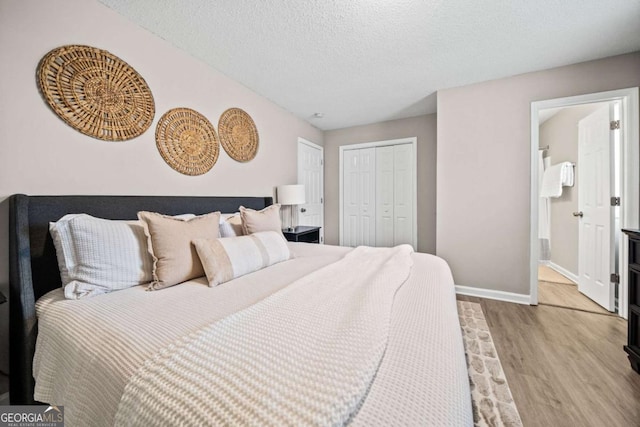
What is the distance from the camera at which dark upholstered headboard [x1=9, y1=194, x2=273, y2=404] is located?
3.70 ft

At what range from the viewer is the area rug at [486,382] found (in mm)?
1231

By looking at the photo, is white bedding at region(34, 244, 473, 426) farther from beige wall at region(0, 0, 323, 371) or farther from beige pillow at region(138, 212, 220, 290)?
beige wall at region(0, 0, 323, 371)

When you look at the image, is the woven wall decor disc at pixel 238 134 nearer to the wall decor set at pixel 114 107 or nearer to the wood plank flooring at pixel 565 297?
the wall decor set at pixel 114 107

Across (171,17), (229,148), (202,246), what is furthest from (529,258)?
(171,17)

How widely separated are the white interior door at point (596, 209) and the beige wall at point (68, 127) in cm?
391

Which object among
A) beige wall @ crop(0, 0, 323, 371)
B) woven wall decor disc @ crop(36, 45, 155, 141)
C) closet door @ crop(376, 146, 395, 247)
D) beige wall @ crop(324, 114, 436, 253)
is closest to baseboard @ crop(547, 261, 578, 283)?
beige wall @ crop(324, 114, 436, 253)

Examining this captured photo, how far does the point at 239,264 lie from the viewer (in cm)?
149

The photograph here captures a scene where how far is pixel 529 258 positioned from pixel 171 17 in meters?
3.95

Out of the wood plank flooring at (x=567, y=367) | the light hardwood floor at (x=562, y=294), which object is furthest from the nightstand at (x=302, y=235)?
the light hardwood floor at (x=562, y=294)

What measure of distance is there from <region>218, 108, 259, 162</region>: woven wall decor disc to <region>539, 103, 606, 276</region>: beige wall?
166 inches

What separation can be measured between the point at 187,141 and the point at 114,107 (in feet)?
1.78

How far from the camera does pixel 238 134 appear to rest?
2.67 metres

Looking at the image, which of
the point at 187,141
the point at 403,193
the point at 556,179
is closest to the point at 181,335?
the point at 187,141

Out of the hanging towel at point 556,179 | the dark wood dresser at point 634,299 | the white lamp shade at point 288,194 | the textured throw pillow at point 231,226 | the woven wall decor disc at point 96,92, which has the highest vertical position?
the woven wall decor disc at point 96,92
